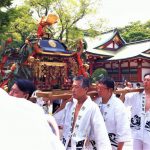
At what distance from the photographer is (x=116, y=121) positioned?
366 cm

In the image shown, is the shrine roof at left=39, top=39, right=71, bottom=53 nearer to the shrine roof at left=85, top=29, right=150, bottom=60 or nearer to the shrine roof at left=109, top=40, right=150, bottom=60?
the shrine roof at left=85, top=29, right=150, bottom=60

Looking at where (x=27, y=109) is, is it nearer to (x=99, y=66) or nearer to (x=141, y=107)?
(x=141, y=107)

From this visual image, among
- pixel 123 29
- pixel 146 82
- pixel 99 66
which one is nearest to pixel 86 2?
pixel 99 66

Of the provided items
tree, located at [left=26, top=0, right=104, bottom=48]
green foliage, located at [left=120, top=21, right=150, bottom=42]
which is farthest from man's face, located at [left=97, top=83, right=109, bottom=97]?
green foliage, located at [left=120, top=21, right=150, bottom=42]

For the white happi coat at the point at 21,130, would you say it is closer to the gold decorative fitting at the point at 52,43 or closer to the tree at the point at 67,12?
the gold decorative fitting at the point at 52,43

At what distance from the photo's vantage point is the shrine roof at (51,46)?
9172 mm

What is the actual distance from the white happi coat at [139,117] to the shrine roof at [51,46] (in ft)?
16.6

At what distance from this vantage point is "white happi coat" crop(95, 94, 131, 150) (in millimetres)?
3594

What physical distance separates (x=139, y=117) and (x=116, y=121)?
27.7 inches

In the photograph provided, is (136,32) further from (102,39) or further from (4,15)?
(4,15)

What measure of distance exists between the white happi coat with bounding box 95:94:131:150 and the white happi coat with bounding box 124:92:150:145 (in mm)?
577

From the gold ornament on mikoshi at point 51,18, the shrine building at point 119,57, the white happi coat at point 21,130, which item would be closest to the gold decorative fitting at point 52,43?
the gold ornament on mikoshi at point 51,18

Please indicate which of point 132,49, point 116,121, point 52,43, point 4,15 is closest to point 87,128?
point 116,121

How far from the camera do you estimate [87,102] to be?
321cm
